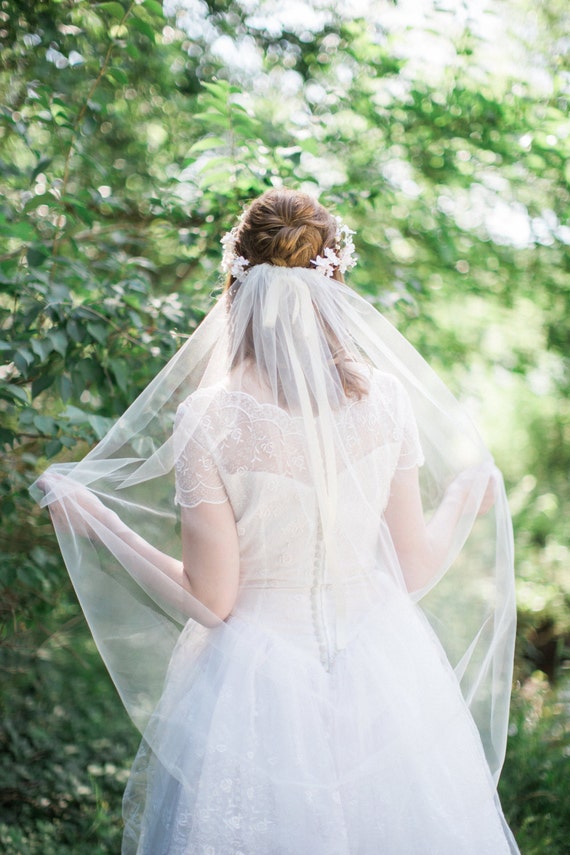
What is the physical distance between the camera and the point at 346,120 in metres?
3.59

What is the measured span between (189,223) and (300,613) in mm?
1915

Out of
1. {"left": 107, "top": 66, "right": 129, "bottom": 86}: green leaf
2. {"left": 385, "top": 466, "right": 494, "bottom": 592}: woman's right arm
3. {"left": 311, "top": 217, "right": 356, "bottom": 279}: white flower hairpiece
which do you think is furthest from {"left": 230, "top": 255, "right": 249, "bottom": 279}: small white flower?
{"left": 107, "top": 66, "right": 129, "bottom": 86}: green leaf

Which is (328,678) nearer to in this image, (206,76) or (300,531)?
(300,531)

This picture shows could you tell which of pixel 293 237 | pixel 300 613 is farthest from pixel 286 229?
pixel 300 613

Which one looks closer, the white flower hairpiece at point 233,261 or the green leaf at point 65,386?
the white flower hairpiece at point 233,261

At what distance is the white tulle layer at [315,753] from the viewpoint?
143 cm

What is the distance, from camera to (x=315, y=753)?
148 centimetres

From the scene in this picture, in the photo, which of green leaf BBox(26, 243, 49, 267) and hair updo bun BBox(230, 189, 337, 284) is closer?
hair updo bun BBox(230, 189, 337, 284)

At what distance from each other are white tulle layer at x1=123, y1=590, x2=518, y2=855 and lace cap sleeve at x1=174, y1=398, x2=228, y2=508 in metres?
0.29

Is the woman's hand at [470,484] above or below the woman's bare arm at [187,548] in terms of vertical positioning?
above

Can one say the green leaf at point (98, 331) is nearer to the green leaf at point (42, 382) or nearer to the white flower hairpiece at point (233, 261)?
the green leaf at point (42, 382)

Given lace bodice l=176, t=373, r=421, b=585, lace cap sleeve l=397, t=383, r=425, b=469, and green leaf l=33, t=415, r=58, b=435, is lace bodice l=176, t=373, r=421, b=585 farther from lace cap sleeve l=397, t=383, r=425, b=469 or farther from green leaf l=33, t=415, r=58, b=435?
green leaf l=33, t=415, r=58, b=435

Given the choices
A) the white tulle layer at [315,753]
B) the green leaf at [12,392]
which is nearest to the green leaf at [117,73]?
the green leaf at [12,392]

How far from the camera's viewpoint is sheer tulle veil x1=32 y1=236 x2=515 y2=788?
5.32 feet
